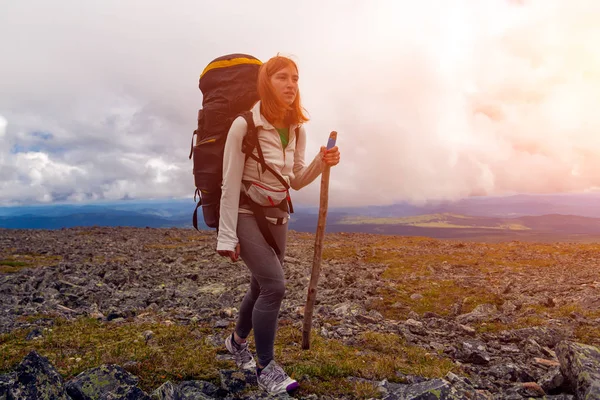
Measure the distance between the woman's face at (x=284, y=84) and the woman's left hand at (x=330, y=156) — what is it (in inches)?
44.7

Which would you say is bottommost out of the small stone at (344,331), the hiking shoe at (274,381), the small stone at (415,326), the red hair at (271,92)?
the small stone at (415,326)

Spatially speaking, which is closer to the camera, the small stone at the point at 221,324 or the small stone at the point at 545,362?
the small stone at the point at 545,362

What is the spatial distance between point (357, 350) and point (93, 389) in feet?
17.0

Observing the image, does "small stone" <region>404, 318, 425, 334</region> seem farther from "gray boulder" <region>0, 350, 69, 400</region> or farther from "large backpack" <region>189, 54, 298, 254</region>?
"gray boulder" <region>0, 350, 69, 400</region>

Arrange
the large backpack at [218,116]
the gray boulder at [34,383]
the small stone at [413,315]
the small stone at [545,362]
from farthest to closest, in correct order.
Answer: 1. the small stone at [413,315]
2. the small stone at [545,362]
3. the large backpack at [218,116]
4. the gray boulder at [34,383]

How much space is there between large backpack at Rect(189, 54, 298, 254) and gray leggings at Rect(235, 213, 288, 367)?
160 millimetres

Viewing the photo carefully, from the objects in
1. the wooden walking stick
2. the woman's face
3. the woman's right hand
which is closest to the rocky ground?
the wooden walking stick

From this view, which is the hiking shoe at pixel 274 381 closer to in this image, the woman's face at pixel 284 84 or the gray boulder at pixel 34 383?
the gray boulder at pixel 34 383

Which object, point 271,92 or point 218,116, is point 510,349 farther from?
point 218,116

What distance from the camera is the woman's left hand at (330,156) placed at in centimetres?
631

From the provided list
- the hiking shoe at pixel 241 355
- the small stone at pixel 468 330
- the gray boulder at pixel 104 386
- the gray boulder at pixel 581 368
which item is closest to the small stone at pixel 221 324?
the hiking shoe at pixel 241 355

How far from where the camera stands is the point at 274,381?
5.96 meters

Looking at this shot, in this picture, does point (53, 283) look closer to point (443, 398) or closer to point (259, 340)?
point (259, 340)

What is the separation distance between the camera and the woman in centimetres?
546
